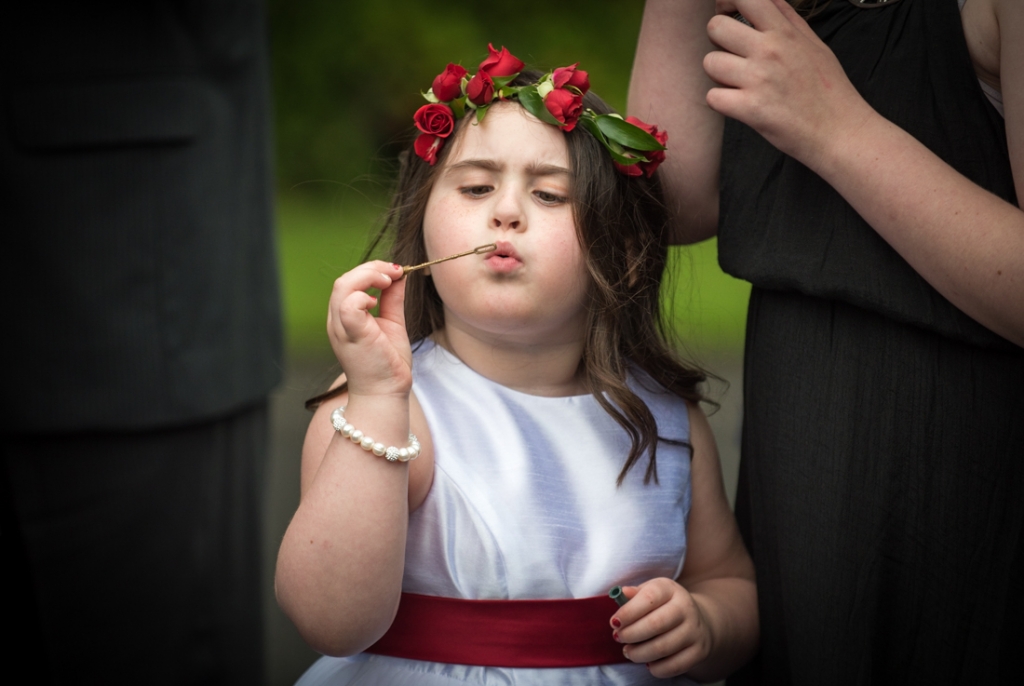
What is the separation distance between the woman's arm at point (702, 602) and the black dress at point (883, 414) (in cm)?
10

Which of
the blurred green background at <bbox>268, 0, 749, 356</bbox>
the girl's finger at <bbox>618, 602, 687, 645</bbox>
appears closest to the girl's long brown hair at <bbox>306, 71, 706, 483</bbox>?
the girl's finger at <bbox>618, 602, 687, 645</bbox>

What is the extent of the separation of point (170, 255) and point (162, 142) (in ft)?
0.92

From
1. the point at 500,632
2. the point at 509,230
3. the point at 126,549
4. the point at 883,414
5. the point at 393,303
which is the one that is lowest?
the point at 126,549

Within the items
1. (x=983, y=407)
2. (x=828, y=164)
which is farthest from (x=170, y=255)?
(x=983, y=407)

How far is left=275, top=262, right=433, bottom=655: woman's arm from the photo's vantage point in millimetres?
1521

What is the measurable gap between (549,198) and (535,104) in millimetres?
189

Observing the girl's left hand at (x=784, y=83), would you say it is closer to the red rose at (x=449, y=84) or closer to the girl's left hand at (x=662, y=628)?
the red rose at (x=449, y=84)

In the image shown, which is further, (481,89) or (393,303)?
(481,89)

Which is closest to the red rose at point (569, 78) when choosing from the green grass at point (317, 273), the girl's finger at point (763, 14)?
the girl's finger at point (763, 14)

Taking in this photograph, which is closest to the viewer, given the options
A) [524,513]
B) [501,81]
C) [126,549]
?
[524,513]

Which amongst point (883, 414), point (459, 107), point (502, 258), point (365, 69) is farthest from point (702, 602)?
point (365, 69)

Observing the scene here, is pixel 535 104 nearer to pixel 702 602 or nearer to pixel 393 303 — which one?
pixel 393 303

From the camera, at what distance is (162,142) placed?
2307 mm

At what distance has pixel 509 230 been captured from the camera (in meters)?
1.68
